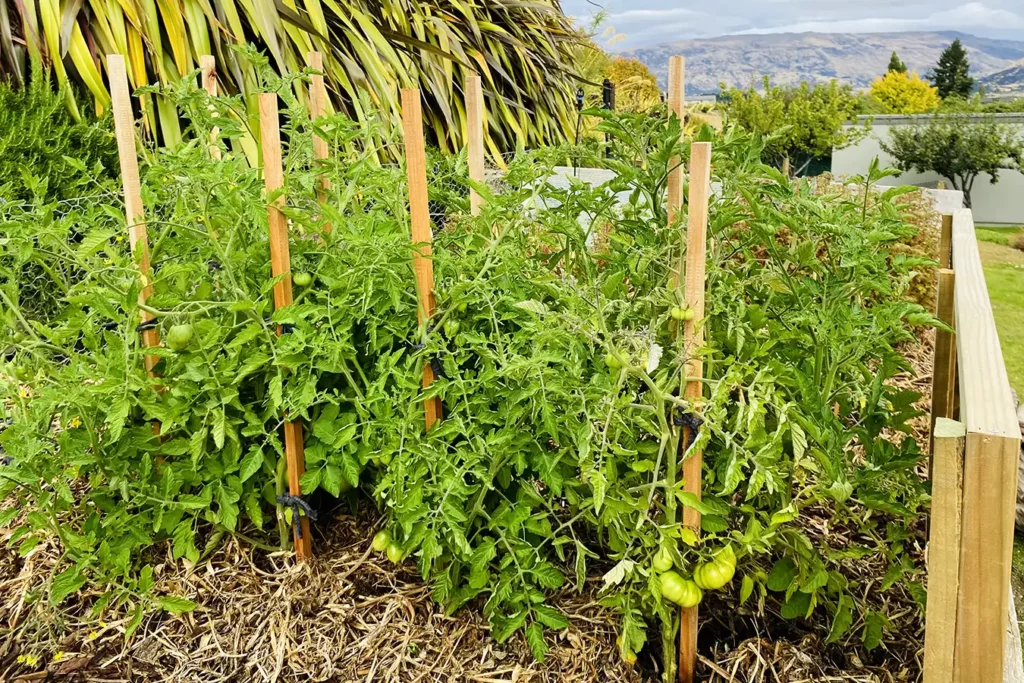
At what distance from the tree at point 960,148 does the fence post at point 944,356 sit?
60.7ft

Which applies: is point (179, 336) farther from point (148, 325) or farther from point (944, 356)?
point (944, 356)

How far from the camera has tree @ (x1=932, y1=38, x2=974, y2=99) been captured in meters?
34.8

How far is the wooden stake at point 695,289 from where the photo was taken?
4.16ft

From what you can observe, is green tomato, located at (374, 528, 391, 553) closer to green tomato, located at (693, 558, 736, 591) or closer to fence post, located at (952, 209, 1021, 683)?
green tomato, located at (693, 558, 736, 591)

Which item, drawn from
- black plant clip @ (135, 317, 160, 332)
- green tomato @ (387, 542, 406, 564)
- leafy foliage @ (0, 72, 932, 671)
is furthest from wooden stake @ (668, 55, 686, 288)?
black plant clip @ (135, 317, 160, 332)

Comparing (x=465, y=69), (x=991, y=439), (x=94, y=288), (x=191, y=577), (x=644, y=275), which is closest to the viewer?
(x=991, y=439)

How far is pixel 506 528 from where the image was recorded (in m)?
1.51

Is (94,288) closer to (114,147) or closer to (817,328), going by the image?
(817,328)

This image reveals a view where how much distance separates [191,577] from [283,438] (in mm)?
372

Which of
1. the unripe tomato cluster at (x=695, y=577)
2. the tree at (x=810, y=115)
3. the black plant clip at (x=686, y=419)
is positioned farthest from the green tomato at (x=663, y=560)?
the tree at (x=810, y=115)

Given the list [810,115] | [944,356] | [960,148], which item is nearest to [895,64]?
[810,115]

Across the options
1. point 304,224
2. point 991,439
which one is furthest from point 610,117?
point 991,439

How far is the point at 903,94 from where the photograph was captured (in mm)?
30297

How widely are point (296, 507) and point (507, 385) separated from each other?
0.61 metres
